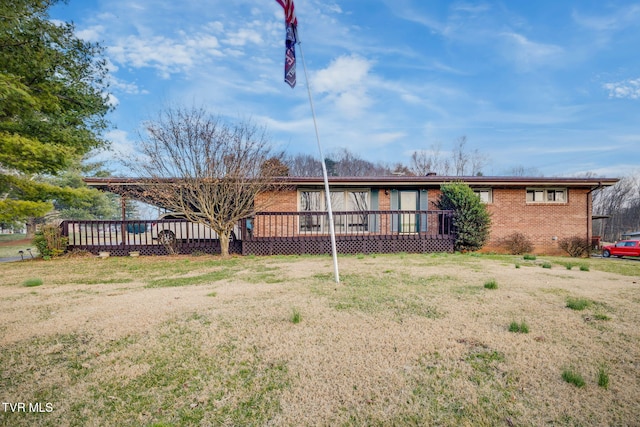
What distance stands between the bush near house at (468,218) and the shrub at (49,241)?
548 inches

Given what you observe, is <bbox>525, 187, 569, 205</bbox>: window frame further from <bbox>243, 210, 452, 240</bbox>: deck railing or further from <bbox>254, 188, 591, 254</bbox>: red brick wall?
<bbox>243, 210, 452, 240</bbox>: deck railing

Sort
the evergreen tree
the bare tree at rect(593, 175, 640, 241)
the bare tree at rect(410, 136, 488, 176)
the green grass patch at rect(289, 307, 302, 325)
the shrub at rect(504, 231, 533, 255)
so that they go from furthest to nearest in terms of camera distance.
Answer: the bare tree at rect(593, 175, 640, 241) < the bare tree at rect(410, 136, 488, 176) < the shrub at rect(504, 231, 533, 255) < the evergreen tree < the green grass patch at rect(289, 307, 302, 325)

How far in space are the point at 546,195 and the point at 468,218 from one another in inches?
219

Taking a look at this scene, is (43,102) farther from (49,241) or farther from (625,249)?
(625,249)

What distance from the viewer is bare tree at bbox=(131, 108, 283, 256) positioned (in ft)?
31.2

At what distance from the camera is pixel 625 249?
617 inches

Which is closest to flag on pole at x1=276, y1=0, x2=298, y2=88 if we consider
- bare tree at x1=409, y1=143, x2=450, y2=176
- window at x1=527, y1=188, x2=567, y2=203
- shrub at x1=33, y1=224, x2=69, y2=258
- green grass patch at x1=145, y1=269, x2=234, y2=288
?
green grass patch at x1=145, y1=269, x2=234, y2=288

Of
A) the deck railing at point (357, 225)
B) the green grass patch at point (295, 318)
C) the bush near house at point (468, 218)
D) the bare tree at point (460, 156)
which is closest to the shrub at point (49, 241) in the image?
the deck railing at point (357, 225)

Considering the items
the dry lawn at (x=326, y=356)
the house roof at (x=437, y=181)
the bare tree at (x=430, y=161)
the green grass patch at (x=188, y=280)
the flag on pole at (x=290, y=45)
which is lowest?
the green grass patch at (x=188, y=280)

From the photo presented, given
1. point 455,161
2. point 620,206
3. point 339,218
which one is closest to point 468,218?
point 339,218

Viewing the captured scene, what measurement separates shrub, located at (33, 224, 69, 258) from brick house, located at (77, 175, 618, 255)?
1.46ft

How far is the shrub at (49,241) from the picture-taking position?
33.2ft

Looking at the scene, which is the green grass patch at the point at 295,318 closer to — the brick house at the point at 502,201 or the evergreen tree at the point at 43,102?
the evergreen tree at the point at 43,102

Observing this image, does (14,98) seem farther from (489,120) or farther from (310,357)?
(489,120)
